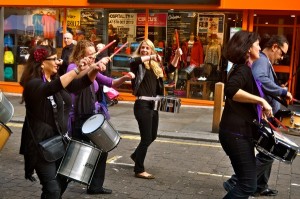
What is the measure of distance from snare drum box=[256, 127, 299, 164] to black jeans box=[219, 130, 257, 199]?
11 cm

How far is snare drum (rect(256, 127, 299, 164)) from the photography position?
4254 mm

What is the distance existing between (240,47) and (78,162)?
1.84 m

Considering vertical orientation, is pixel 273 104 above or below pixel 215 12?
below

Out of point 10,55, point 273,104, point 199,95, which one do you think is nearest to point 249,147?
point 273,104

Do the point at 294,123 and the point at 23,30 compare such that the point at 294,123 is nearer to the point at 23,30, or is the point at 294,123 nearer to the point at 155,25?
the point at 155,25

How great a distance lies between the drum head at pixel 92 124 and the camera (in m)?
4.68

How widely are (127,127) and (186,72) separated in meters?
3.94

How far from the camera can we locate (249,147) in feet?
14.0

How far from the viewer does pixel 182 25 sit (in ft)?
42.7

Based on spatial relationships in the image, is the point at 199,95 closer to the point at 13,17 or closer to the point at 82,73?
the point at 13,17

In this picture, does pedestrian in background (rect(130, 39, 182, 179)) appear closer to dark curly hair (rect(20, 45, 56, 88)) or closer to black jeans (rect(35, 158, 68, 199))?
dark curly hair (rect(20, 45, 56, 88))

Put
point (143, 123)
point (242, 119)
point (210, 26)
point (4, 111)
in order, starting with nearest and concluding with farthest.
Answer: point (242, 119)
point (4, 111)
point (143, 123)
point (210, 26)

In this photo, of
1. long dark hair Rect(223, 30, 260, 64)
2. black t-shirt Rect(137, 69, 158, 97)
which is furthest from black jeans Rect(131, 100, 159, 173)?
long dark hair Rect(223, 30, 260, 64)

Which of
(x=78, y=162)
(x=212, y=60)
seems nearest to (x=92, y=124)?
(x=78, y=162)
